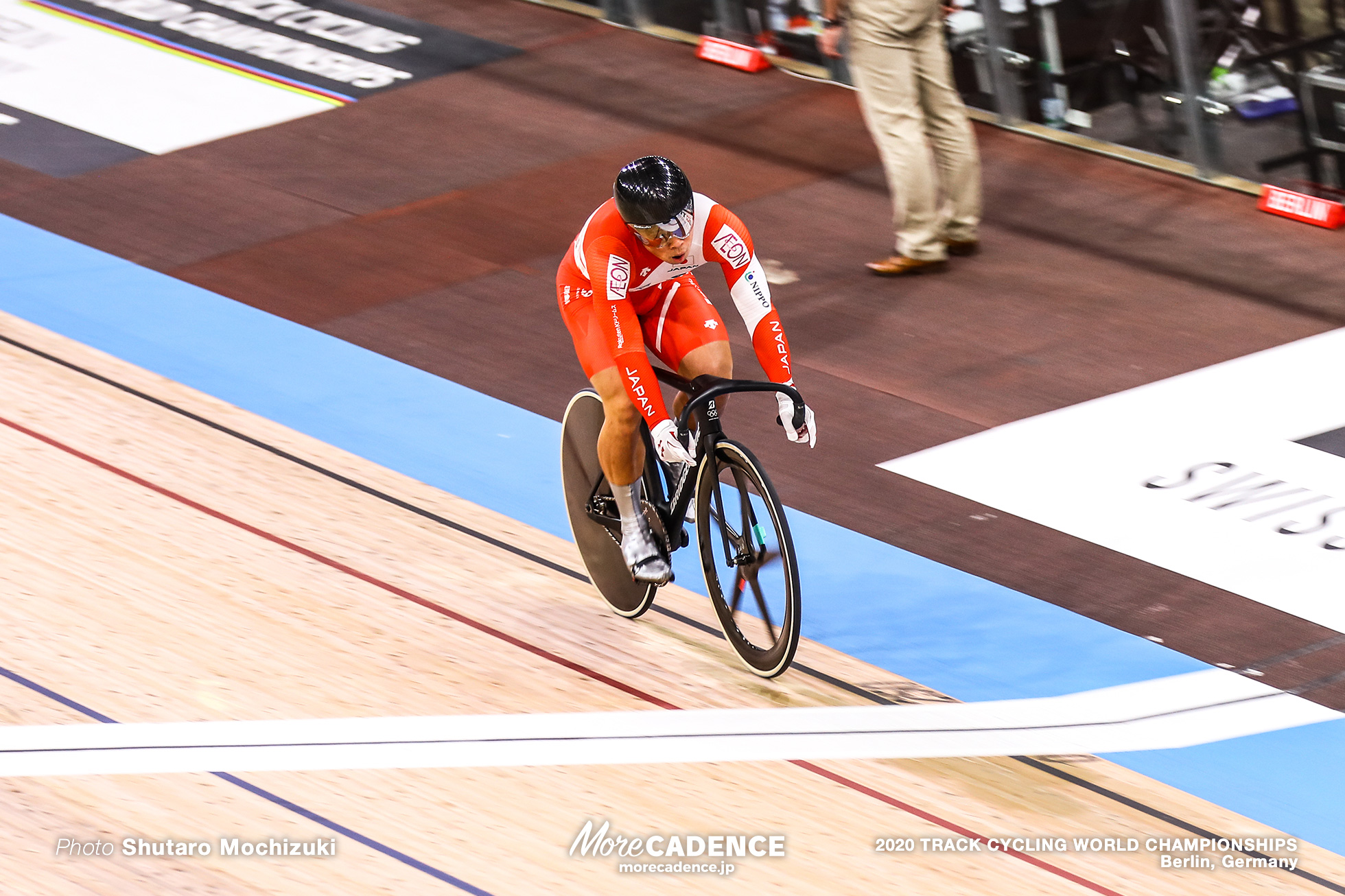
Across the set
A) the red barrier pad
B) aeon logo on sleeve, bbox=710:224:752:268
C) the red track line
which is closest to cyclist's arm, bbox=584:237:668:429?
aeon logo on sleeve, bbox=710:224:752:268

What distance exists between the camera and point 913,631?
4.88 meters

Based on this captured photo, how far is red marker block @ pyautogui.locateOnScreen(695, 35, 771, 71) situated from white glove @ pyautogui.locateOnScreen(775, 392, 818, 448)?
5905 millimetres

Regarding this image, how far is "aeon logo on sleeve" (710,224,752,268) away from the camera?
14.4 ft

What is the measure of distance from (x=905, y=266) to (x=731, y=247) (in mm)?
3029

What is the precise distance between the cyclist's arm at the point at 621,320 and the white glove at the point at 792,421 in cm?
30

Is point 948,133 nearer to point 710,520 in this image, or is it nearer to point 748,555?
point 710,520

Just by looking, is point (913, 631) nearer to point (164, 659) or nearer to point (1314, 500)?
point (1314, 500)

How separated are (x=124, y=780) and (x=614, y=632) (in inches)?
56.0

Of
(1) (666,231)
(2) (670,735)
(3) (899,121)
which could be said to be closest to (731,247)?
(1) (666,231)

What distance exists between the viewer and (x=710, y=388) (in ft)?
13.9

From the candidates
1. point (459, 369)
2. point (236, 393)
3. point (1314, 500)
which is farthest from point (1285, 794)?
point (236, 393)

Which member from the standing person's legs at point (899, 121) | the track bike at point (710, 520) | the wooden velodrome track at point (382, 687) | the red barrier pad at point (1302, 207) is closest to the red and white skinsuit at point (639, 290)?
the track bike at point (710, 520)

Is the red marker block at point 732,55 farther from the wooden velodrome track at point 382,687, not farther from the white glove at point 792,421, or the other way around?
the white glove at point 792,421

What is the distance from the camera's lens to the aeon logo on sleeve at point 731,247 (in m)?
4.38
